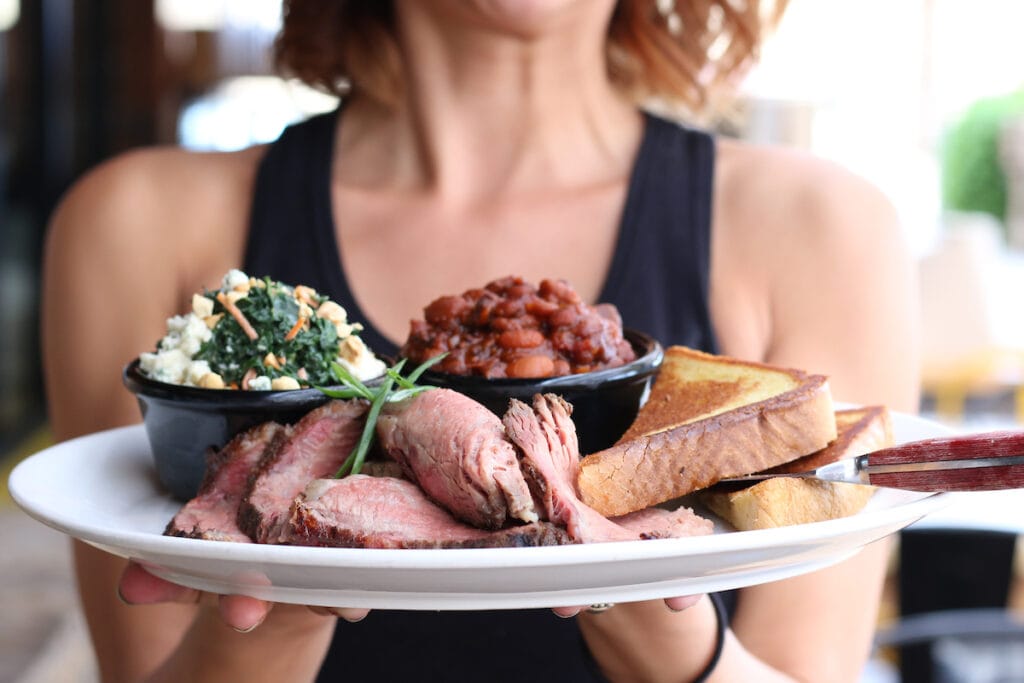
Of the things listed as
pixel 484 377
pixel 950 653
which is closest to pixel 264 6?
pixel 950 653

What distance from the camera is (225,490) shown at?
1498 mm

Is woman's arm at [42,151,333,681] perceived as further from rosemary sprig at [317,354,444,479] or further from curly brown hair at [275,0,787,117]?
rosemary sprig at [317,354,444,479]

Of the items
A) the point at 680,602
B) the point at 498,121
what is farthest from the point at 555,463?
the point at 498,121

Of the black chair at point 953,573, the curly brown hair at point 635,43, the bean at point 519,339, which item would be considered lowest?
the black chair at point 953,573

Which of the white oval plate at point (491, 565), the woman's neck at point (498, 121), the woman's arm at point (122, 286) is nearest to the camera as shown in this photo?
the white oval plate at point (491, 565)

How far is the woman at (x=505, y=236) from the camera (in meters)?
2.35

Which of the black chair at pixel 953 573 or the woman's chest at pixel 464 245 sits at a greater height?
the woman's chest at pixel 464 245

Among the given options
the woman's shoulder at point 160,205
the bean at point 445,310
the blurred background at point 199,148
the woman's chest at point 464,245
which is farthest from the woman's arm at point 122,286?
the bean at point 445,310

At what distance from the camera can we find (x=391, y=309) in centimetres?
255

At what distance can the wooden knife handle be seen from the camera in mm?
1279

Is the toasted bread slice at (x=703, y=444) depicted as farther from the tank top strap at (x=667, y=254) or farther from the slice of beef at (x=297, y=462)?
the tank top strap at (x=667, y=254)

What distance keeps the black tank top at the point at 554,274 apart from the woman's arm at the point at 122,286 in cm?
14

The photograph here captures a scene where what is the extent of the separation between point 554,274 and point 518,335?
87cm

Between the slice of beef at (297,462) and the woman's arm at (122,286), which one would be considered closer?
the slice of beef at (297,462)
